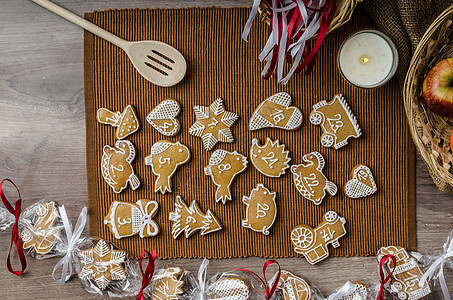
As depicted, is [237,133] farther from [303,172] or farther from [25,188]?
[25,188]

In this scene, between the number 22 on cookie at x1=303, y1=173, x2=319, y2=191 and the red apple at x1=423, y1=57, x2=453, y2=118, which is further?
the number 22 on cookie at x1=303, y1=173, x2=319, y2=191

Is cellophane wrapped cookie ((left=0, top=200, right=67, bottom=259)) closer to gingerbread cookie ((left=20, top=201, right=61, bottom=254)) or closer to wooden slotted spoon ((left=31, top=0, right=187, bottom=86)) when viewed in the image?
gingerbread cookie ((left=20, top=201, right=61, bottom=254))

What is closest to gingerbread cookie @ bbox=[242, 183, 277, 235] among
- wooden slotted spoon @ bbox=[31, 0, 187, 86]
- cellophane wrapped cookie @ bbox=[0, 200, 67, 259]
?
wooden slotted spoon @ bbox=[31, 0, 187, 86]

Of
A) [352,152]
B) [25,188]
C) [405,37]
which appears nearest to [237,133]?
[352,152]

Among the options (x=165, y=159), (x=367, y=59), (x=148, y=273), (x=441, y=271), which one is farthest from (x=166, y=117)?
(x=441, y=271)

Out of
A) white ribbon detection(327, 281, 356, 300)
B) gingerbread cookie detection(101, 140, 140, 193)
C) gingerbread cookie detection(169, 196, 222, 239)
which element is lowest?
white ribbon detection(327, 281, 356, 300)

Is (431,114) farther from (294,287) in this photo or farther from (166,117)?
(166,117)

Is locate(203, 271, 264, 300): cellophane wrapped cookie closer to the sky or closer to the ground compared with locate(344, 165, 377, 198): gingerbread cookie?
closer to the ground
